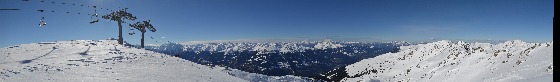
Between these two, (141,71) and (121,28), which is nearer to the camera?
(141,71)

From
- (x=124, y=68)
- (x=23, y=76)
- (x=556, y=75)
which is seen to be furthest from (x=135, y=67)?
(x=556, y=75)

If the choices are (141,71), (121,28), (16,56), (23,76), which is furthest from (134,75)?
(121,28)

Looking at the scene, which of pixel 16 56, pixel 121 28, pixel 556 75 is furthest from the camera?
pixel 121 28

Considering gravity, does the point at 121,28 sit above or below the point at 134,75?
above

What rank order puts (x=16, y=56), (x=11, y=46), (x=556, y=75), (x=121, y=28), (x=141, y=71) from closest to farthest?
(x=556, y=75) < (x=141, y=71) < (x=16, y=56) < (x=11, y=46) < (x=121, y=28)

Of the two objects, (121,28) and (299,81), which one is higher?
(121,28)

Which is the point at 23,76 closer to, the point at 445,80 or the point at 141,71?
the point at 141,71

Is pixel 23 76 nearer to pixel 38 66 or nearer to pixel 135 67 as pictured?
pixel 38 66

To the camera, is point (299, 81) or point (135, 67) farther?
point (299, 81)

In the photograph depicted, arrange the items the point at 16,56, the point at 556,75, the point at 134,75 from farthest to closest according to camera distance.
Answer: the point at 16,56 < the point at 134,75 < the point at 556,75
